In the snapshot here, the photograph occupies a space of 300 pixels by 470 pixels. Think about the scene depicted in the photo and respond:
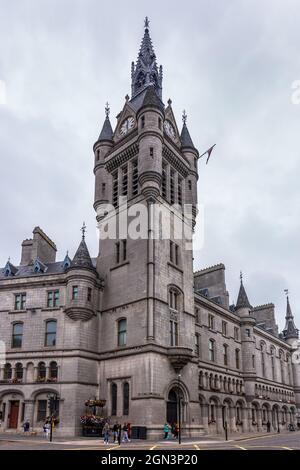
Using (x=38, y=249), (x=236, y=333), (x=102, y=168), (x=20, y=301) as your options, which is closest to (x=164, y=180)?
(x=102, y=168)

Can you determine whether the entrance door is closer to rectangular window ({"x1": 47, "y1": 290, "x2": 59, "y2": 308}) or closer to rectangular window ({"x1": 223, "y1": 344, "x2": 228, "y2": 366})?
rectangular window ({"x1": 47, "y1": 290, "x2": 59, "y2": 308})

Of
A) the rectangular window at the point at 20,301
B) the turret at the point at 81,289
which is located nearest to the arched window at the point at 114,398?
the turret at the point at 81,289

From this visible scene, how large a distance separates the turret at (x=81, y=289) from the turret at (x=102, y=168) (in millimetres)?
8420

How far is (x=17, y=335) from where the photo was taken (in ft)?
147

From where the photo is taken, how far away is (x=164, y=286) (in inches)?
1705

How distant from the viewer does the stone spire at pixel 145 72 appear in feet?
193

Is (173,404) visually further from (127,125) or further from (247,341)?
(127,125)

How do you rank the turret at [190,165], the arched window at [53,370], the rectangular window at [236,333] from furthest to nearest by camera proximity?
the rectangular window at [236,333] < the turret at [190,165] < the arched window at [53,370]

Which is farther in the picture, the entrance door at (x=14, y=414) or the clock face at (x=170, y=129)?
the clock face at (x=170, y=129)

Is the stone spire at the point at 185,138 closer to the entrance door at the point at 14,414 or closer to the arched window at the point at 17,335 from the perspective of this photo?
the arched window at the point at 17,335

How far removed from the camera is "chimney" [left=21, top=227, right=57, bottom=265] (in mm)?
51959

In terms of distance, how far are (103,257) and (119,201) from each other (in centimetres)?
620

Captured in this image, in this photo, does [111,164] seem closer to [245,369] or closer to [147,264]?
[147,264]

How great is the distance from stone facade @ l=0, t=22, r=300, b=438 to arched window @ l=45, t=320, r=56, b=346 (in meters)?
0.13
